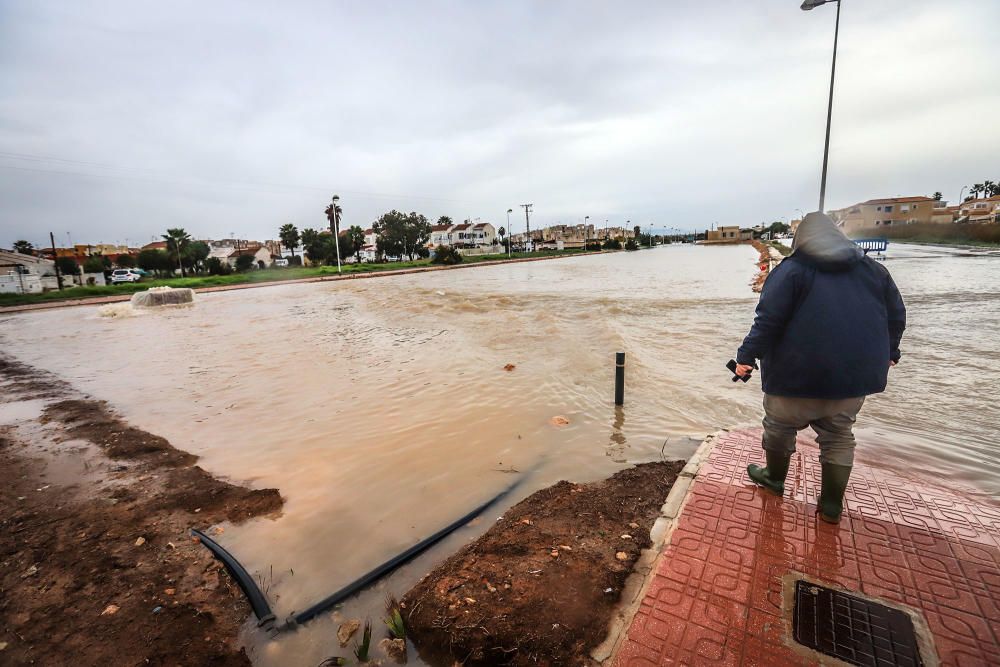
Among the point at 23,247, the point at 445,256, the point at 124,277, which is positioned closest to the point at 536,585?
the point at 124,277

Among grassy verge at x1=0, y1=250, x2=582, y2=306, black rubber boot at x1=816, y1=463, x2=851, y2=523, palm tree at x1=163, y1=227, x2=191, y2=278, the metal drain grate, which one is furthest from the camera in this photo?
palm tree at x1=163, y1=227, x2=191, y2=278

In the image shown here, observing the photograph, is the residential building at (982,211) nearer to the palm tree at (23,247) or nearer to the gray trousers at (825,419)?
the gray trousers at (825,419)

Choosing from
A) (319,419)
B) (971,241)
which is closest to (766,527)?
(319,419)

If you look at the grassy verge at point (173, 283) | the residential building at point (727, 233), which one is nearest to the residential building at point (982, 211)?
the residential building at point (727, 233)

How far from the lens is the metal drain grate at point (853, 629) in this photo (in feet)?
7.00

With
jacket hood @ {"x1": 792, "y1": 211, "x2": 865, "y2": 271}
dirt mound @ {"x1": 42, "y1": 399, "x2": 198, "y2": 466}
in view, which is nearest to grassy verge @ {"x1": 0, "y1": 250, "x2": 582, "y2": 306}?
dirt mound @ {"x1": 42, "y1": 399, "x2": 198, "y2": 466}

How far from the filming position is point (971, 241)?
48.2m

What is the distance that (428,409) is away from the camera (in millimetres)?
6781

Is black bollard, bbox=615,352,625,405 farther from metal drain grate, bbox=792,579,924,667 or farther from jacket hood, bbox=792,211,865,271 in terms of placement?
metal drain grate, bbox=792,579,924,667

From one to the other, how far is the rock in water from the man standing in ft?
92.5

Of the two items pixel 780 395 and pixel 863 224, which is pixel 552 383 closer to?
pixel 780 395

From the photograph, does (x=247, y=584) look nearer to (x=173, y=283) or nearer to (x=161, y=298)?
(x=161, y=298)

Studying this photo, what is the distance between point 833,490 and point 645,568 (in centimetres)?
152

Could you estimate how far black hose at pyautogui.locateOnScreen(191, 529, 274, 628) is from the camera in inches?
108
